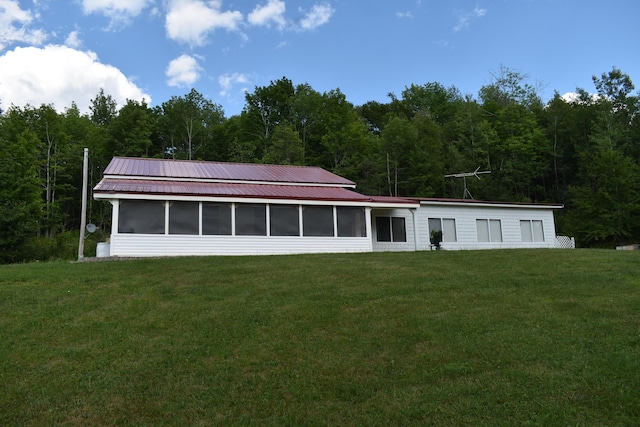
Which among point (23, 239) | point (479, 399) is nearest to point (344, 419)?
point (479, 399)

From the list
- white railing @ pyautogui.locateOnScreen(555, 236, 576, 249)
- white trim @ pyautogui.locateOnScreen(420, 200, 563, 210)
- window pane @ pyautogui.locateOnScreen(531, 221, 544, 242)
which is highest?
white trim @ pyautogui.locateOnScreen(420, 200, 563, 210)

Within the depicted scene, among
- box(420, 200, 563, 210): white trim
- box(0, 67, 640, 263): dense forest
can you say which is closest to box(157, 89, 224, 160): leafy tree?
box(0, 67, 640, 263): dense forest

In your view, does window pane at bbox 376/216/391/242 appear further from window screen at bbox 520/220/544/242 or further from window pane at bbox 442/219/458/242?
window screen at bbox 520/220/544/242

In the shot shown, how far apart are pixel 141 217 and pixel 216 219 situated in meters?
2.51

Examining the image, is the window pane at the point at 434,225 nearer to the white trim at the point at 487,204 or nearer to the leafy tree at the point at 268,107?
the white trim at the point at 487,204

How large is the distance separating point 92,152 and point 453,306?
39661 millimetres

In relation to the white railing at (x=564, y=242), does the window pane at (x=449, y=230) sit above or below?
above

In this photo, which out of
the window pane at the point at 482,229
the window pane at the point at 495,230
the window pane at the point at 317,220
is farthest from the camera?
the window pane at the point at 495,230

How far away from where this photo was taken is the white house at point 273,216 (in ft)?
54.5

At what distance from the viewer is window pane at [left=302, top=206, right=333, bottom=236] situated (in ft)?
60.8

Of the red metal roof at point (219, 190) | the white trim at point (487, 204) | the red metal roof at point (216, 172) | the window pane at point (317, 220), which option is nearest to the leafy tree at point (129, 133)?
the red metal roof at point (216, 172)

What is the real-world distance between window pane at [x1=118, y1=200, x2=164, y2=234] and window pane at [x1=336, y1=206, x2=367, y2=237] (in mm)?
6634

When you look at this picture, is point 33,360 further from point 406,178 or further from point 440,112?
→ point 440,112

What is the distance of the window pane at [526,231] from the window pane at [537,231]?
0.20 m
